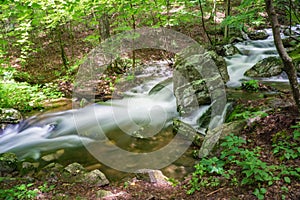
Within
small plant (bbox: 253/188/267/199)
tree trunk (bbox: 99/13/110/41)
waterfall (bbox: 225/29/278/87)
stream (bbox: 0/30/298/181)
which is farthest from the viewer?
tree trunk (bbox: 99/13/110/41)

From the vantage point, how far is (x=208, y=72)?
21.2 ft

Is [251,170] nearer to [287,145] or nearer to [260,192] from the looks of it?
[260,192]

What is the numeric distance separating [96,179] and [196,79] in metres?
3.92

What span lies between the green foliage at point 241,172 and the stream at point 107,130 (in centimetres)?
83

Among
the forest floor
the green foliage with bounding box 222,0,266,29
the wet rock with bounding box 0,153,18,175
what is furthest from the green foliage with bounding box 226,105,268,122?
the wet rock with bounding box 0,153,18,175

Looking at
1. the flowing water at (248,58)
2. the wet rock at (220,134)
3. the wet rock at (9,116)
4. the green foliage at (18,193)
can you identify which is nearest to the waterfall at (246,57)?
the flowing water at (248,58)

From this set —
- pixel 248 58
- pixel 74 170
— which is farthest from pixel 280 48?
pixel 248 58

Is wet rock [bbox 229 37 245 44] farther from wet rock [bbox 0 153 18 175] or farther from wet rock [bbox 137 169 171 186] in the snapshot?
wet rock [bbox 0 153 18 175]

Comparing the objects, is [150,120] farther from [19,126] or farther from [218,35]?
[218,35]

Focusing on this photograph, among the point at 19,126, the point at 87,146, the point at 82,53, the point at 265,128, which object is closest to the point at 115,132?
the point at 87,146

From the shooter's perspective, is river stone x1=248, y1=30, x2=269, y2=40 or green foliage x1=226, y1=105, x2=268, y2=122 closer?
green foliage x1=226, y1=105, x2=268, y2=122

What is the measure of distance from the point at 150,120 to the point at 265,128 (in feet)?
11.0

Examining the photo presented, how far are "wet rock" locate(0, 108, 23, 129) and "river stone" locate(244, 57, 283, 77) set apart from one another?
24.6 ft

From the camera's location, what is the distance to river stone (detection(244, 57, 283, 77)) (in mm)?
7587
